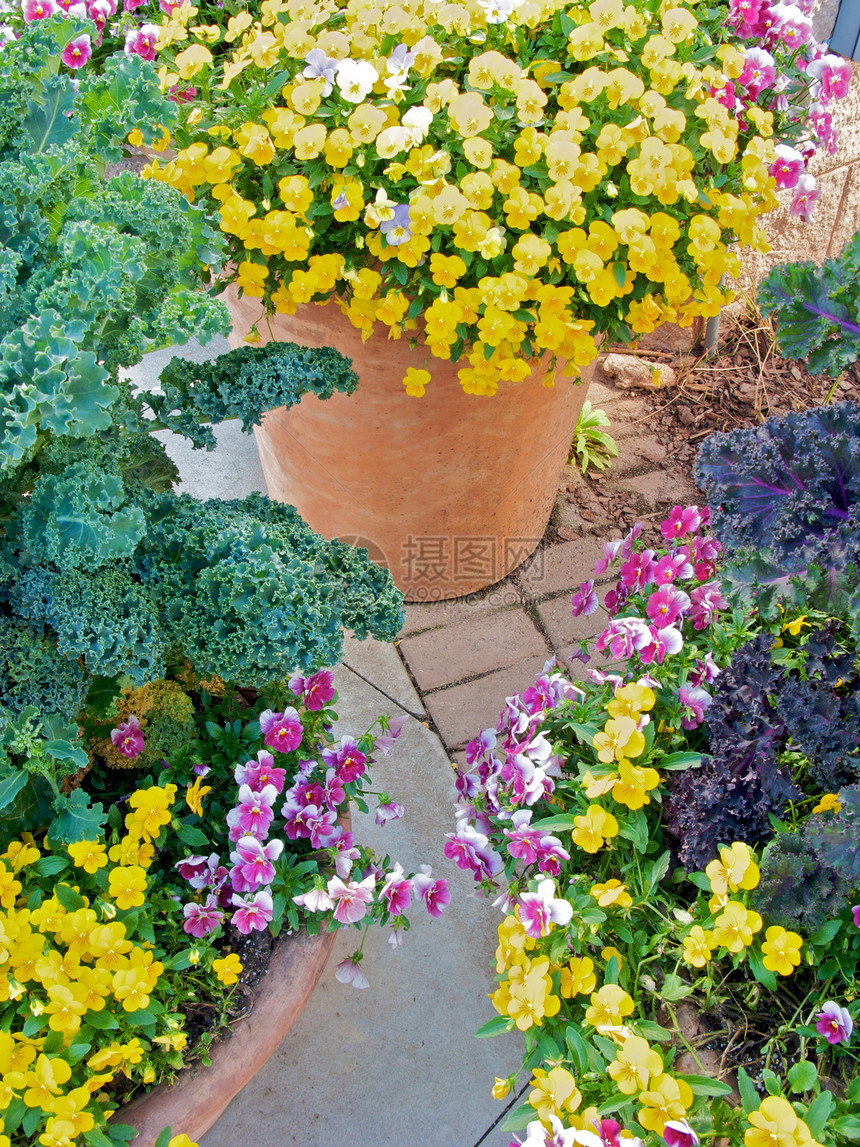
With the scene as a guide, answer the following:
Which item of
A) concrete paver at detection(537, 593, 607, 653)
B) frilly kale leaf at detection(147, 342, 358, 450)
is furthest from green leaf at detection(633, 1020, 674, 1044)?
concrete paver at detection(537, 593, 607, 653)

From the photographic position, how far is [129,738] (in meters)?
1.49

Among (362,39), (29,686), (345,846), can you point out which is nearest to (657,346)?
(362,39)

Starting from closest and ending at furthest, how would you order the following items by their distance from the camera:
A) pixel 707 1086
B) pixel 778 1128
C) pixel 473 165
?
pixel 778 1128
pixel 707 1086
pixel 473 165

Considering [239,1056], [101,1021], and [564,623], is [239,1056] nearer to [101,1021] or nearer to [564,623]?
[101,1021]

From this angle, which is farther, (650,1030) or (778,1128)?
(650,1030)

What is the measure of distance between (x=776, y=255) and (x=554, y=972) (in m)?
2.94

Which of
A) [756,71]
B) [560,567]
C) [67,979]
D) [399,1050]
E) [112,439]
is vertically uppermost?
[756,71]

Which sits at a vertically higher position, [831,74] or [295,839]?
[831,74]

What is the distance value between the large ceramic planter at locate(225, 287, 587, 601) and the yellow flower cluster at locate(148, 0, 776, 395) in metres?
0.15

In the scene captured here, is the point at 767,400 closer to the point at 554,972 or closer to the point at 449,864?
the point at 449,864

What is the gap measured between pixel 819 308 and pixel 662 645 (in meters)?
0.56

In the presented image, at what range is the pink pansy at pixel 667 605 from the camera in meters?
1.51

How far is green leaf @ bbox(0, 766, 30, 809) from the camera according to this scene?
1.22 m

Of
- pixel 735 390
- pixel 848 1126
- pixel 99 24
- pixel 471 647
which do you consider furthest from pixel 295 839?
pixel 735 390
